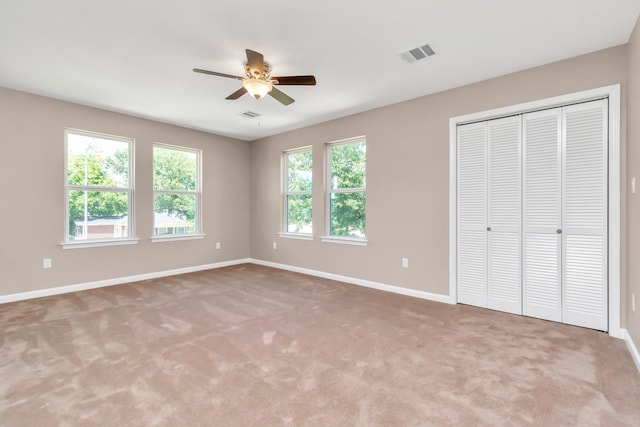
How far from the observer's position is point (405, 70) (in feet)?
10.3

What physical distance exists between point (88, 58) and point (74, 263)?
2.76m

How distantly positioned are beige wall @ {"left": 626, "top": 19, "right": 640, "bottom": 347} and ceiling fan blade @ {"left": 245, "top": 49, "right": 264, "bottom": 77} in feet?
9.39

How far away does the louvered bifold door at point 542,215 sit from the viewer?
296 centimetres

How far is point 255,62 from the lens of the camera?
2.44m

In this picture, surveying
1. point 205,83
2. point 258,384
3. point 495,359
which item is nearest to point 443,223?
point 495,359

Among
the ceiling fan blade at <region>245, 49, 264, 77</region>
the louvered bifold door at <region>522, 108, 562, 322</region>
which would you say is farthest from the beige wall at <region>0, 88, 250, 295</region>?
the louvered bifold door at <region>522, 108, 562, 322</region>

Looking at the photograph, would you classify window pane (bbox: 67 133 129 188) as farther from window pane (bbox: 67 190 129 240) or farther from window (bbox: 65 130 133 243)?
window pane (bbox: 67 190 129 240)

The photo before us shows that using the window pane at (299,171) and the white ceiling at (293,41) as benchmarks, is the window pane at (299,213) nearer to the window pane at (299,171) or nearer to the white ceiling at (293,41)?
the window pane at (299,171)

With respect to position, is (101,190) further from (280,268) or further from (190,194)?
(280,268)

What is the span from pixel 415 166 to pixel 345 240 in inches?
61.2

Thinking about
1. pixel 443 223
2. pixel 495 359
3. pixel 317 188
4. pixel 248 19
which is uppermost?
pixel 248 19

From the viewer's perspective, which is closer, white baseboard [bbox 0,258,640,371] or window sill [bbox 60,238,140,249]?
white baseboard [bbox 0,258,640,371]

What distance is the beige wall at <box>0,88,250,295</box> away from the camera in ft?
12.0

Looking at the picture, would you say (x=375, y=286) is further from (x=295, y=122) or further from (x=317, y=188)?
(x=295, y=122)
